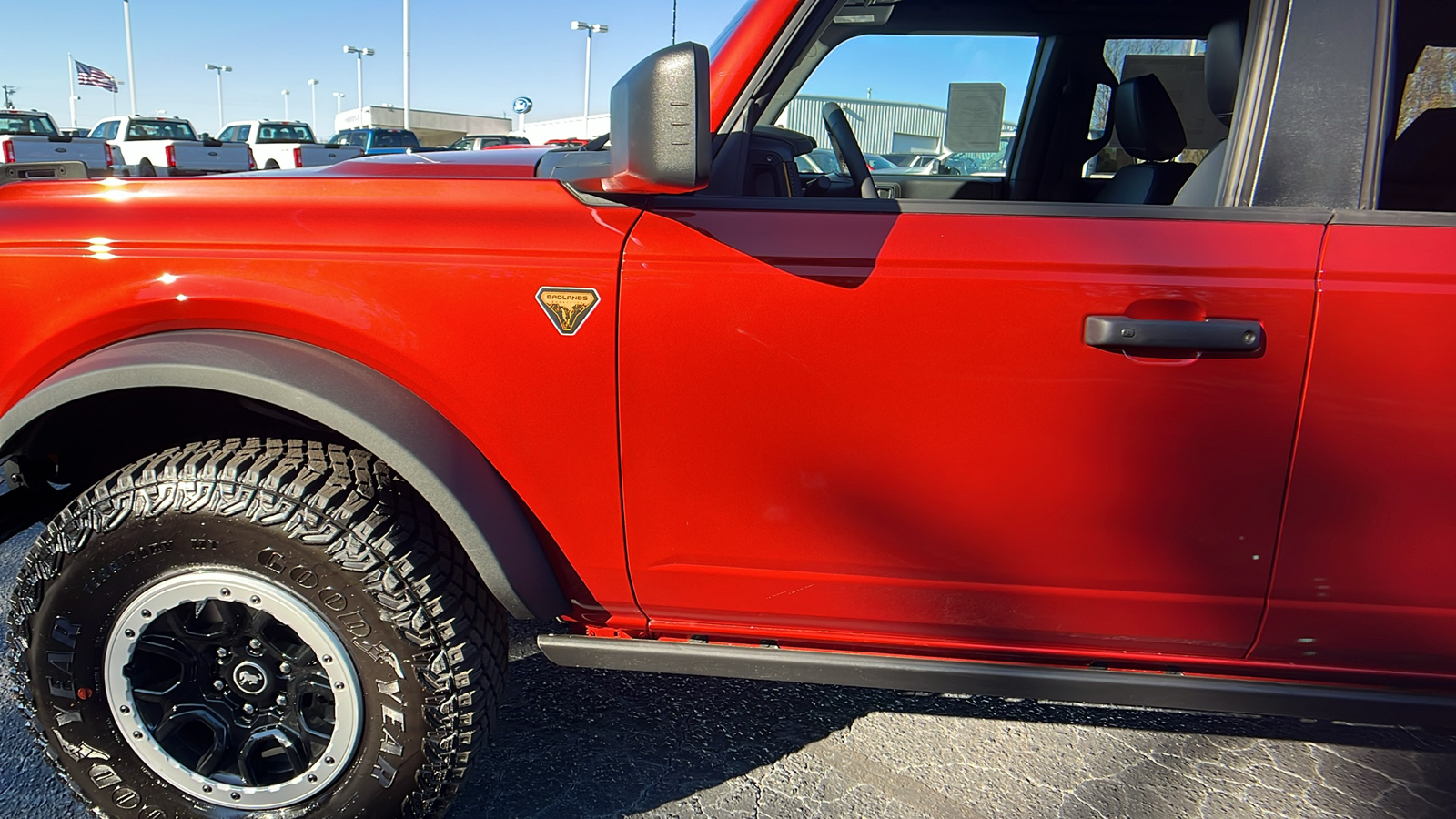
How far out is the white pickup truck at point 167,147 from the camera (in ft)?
63.9

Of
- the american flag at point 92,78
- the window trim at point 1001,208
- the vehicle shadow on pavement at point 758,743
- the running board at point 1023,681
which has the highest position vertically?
the american flag at point 92,78

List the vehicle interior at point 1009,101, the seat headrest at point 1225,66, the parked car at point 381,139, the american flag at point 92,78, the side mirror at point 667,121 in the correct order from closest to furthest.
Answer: the side mirror at point 667,121
the seat headrest at point 1225,66
the vehicle interior at point 1009,101
the parked car at point 381,139
the american flag at point 92,78

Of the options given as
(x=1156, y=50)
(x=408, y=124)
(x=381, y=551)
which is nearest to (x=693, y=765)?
(x=381, y=551)

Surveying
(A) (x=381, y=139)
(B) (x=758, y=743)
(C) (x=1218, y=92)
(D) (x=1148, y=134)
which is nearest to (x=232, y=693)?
(B) (x=758, y=743)

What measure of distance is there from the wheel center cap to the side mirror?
3.84 ft

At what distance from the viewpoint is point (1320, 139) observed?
1517 mm

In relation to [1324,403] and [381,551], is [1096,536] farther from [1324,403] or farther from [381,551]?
[381,551]

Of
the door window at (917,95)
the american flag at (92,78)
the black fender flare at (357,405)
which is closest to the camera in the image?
the black fender flare at (357,405)

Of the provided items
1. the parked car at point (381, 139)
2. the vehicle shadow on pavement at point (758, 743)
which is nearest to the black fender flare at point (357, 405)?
the vehicle shadow on pavement at point (758, 743)

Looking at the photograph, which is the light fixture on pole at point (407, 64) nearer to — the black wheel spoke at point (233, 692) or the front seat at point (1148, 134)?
the front seat at point (1148, 134)

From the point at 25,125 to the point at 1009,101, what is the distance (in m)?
24.4

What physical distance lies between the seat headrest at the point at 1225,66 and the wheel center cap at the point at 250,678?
2074mm

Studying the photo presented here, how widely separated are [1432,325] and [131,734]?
2374 millimetres

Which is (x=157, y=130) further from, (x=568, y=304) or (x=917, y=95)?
(x=568, y=304)
